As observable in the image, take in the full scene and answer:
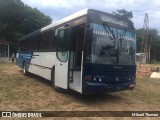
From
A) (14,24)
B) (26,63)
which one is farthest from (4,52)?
(26,63)

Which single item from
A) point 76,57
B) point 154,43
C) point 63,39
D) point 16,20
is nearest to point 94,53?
point 76,57

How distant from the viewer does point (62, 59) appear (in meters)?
12.0

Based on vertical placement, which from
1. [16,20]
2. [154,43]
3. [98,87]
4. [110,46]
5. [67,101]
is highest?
[16,20]

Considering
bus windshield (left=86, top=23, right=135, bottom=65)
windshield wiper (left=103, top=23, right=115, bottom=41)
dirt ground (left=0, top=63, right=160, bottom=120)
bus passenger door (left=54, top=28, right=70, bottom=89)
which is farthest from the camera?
bus passenger door (left=54, top=28, right=70, bottom=89)

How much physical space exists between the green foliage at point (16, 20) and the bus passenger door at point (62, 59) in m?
42.7

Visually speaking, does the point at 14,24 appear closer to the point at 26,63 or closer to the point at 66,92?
the point at 26,63

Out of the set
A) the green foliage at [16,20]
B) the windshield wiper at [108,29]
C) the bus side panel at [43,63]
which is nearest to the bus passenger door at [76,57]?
the windshield wiper at [108,29]

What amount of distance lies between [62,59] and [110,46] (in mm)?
2438

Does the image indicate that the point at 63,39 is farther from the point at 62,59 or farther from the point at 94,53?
the point at 94,53

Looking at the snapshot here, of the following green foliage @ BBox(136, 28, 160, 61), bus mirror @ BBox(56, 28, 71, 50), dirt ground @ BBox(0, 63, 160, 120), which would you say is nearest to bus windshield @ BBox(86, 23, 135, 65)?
bus mirror @ BBox(56, 28, 71, 50)

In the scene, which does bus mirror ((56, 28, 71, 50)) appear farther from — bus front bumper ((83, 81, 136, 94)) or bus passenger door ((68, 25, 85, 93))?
bus front bumper ((83, 81, 136, 94))

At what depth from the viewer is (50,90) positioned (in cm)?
1330

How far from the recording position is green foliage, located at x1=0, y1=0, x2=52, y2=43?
179 feet

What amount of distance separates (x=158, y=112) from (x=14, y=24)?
5055 centimetres
